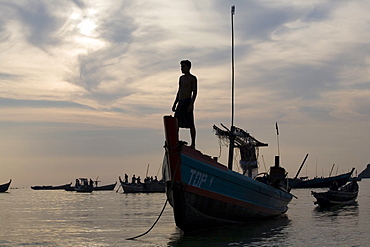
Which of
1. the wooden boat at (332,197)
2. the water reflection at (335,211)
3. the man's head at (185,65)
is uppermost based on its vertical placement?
the man's head at (185,65)

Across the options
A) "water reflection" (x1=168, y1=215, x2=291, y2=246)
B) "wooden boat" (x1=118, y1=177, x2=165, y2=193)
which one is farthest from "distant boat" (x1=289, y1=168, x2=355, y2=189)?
"water reflection" (x1=168, y1=215, x2=291, y2=246)

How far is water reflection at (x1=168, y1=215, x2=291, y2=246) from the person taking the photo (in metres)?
15.6

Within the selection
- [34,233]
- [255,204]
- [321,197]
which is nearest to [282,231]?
[255,204]

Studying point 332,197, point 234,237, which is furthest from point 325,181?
point 234,237

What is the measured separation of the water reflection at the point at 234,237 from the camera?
1558 cm

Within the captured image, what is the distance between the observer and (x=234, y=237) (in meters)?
16.8

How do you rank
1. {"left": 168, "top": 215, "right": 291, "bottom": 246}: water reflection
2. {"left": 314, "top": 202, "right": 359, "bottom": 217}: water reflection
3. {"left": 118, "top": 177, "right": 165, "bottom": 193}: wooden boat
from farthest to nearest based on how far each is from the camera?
{"left": 118, "top": 177, "right": 165, "bottom": 193}: wooden boat
{"left": 314, "top": 202, "right": 359, "bottom": 217}: water reflection
{"left": 168, "top": 215, "right": 291, "bottom": 246}: water reflection

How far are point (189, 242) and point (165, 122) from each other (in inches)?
147

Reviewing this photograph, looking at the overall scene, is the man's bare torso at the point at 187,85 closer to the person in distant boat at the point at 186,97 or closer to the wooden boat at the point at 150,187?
the person in distant boat at the point at 186,97

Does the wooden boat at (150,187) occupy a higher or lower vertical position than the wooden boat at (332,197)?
higher

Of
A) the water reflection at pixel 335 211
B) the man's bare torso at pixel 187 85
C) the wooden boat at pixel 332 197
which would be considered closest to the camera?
the man's bare torso at pixel 187 85

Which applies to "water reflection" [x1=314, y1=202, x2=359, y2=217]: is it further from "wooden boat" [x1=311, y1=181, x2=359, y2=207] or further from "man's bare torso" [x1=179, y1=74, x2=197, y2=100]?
"man's bare torso" [x1=179, y1=74, x2=197, y2=100]

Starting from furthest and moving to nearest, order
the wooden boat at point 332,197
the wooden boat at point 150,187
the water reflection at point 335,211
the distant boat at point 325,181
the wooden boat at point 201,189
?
1. the distant boat at point 325,181
2. the wooden boat at point 150,187
3. the wooden boat at point 332,197
4. the water reflection at point 335,211
5. the wooden boat at point 201,189

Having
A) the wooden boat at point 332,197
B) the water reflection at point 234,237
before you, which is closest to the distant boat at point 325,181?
the wooden boat at point 332,197
